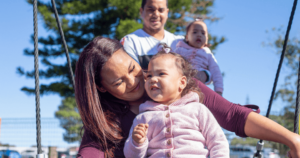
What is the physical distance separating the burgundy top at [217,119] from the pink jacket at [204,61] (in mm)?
888

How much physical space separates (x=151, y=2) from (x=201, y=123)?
1.45m

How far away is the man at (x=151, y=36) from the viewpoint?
2182 mm

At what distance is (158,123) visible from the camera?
1277 mm

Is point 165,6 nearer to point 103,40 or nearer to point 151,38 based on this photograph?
point 151,38

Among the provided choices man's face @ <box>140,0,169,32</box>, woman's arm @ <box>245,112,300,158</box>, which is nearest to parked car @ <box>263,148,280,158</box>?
man's face @ <box>140,0,169,32</box>

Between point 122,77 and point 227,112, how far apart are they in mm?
518

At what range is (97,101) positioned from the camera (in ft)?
4.71

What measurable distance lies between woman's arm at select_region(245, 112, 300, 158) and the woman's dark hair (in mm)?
598

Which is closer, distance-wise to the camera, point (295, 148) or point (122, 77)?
point (295, 148)

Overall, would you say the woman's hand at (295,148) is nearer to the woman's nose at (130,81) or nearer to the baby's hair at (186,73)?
the baby's hair at (186,73)

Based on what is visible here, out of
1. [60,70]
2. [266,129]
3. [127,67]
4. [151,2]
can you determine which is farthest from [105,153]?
[60,70]

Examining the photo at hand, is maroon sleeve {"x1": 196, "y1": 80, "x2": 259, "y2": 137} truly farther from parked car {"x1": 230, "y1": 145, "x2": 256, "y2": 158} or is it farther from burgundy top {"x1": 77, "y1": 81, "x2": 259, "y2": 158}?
parked car {"x1": 230, "y1": 145, "x2": 256, "y2": 158}

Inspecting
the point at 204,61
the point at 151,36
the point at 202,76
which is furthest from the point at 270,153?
the point at 151,36

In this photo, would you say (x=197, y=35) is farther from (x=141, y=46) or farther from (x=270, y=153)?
(x=270, y=153)
